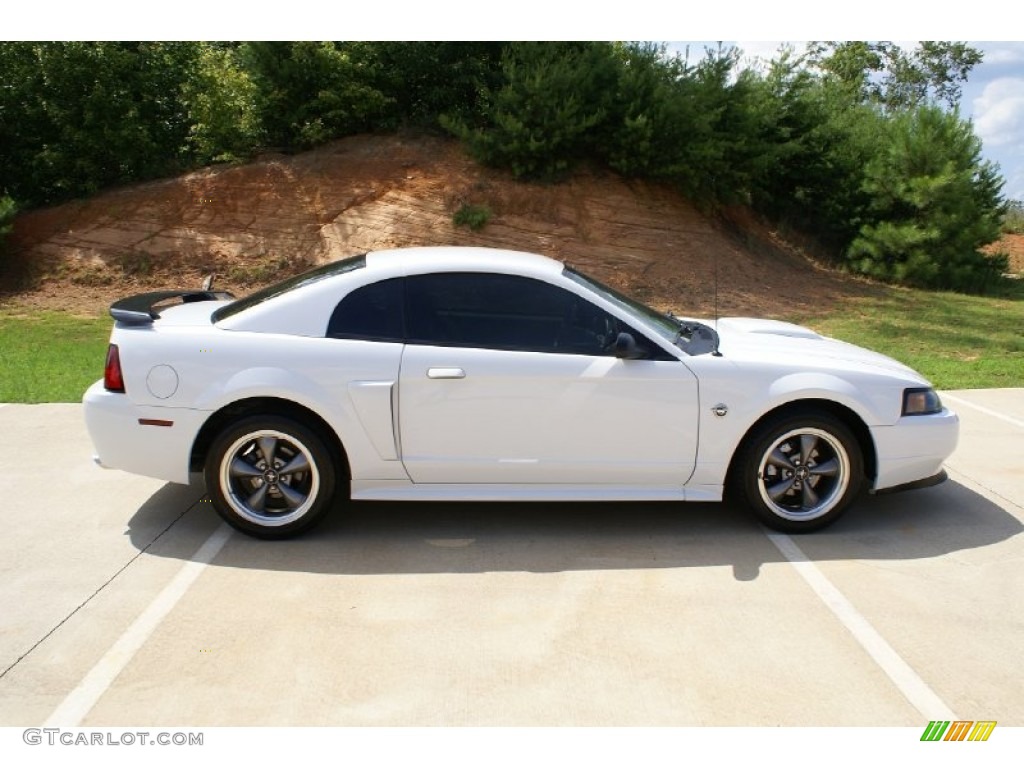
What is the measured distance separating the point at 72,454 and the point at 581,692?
4.32m

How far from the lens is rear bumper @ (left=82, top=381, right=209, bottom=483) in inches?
190

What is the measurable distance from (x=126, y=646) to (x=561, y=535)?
2237 millimetres

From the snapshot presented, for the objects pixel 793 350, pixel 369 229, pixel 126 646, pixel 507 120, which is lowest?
pixel 126 646

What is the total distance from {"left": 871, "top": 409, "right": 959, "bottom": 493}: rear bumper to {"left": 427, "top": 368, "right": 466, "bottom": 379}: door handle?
7.20 ft

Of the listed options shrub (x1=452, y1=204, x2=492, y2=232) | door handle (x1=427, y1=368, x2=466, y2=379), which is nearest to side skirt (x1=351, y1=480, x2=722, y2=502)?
door handle (x1=427, y1=368, x2=466, y2=379)

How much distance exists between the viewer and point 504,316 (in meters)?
4.97

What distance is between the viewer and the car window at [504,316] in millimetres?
4906

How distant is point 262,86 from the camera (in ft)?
51.3

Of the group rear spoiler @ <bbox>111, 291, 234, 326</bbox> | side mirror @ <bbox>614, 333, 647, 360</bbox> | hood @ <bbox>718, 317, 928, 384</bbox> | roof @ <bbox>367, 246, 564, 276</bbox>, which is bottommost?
hood @ <bbox>718, 317, 928, 384</bbox>

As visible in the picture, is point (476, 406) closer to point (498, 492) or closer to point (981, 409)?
point (498, 492)

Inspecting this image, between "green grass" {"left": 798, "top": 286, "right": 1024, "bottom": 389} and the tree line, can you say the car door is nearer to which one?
"green grass" {"left": 798, "top": 286, "right": 1024, "bottom": 389}

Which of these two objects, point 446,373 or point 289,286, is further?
point 289,286

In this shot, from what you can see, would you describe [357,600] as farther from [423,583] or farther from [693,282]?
[693,282]
